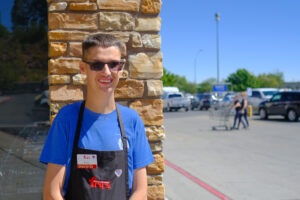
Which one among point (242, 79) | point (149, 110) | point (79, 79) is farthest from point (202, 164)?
point (242, 79)

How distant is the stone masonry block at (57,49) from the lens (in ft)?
10.0

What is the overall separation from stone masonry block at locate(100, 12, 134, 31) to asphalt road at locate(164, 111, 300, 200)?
284 centimetres

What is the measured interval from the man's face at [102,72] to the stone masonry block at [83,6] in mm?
1308

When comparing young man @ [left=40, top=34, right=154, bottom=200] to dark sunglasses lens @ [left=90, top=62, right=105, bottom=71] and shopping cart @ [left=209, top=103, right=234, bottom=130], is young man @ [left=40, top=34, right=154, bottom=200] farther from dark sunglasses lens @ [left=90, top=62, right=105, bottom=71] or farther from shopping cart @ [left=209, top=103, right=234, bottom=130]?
shopping cart @ [left=209, top=103, right=234, bottom=130]

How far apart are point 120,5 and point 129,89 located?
0.83 meters

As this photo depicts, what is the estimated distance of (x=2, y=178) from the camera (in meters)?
3.34

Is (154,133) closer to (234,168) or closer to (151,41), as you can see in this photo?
(151,41)

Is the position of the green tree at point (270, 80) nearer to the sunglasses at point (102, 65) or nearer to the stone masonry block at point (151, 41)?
the stone masonry block at point (151, 41)

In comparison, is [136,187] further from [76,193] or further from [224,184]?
[224,184]

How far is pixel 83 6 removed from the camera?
10.2ft

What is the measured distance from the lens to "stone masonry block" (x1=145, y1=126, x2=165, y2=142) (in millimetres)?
3182

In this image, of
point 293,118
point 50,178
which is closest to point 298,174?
point 50,178

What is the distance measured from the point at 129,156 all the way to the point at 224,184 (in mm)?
4146

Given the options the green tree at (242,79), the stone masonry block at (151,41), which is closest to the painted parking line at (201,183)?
the stone masonry block at (151,41)
